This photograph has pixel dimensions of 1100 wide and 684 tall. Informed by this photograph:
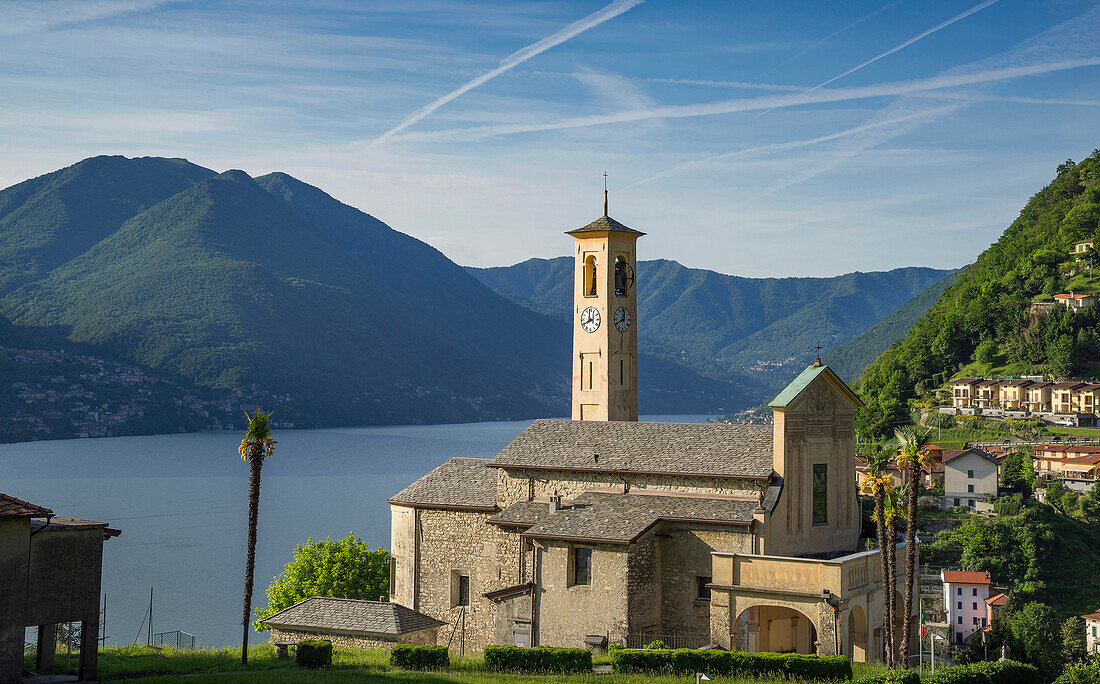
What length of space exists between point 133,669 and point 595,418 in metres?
24.6

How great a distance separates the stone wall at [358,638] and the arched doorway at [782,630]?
11916mm

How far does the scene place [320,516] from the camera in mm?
125375

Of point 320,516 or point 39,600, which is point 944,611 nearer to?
point 320,516

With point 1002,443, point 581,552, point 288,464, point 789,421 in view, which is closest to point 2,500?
point 581,552

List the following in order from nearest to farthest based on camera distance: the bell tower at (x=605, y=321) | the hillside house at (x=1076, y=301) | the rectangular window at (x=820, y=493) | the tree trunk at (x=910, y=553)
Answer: the tree trunk at (x=910, y=553) → the rectangular window at (x=820, y=493) → the bell tower at (x=605, y=321) → the hillside house at (x=1076, y=301)

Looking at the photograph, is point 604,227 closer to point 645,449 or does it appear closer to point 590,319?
point 590,319

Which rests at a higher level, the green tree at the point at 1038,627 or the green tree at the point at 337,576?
the green tree at the point at 337,576

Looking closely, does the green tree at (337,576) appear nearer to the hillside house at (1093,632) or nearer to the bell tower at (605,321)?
the bell tower at (605,321)

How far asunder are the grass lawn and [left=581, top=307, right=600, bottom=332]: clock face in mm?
18957

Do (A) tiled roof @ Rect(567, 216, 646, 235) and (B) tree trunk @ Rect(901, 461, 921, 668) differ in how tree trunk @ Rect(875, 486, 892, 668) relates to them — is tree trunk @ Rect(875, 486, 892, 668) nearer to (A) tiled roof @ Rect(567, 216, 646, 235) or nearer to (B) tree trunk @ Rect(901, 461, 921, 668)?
(B) tree trunk @ Rect(901, 461, 921, 668)

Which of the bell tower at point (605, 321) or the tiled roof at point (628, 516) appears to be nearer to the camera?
the tiled roof at point (628, 516)

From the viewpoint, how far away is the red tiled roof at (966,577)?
100250 mm

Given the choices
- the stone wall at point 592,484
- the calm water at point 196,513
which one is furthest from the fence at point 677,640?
the calm water at point 196,513

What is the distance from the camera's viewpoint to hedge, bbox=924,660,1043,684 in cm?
2650
